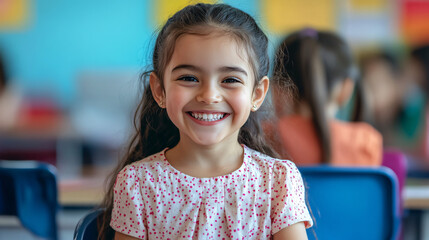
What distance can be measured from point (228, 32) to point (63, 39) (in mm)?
3447

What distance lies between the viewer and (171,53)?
104 centimetres

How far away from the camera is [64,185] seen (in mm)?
2408

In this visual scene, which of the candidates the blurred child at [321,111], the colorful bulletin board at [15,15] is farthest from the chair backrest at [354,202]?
the colorful bulletin board at [15,15]

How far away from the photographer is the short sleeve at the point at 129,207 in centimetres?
104

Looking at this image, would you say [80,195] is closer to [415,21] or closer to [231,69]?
[231,69]

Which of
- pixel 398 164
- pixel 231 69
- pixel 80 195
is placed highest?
pixel 231 69

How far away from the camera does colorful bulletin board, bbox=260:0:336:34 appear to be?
13.4ft

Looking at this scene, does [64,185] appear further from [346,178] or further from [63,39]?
[63,39]

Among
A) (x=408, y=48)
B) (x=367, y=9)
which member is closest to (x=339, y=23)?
(x=367, y=9)

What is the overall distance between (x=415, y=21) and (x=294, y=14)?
0.85 m

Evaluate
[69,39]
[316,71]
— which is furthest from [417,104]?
[69,39]

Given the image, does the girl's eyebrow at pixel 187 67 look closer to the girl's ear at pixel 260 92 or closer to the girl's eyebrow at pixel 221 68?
the girl's eyebrow at pixel 221 68

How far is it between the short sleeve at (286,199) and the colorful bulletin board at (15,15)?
12.0 ft

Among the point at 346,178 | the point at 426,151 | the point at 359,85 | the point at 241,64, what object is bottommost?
the point at 426,151
